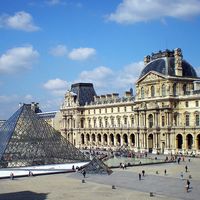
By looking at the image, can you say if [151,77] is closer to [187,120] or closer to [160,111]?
[160,111]

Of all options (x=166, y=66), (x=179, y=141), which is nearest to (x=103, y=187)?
(x=179, y=141)

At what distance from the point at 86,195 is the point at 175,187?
279 inches

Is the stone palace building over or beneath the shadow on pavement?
over

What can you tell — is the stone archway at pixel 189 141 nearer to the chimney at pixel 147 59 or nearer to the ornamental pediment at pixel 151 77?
the ornamental pediment at pixel 151 77

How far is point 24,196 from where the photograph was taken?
31812 mm

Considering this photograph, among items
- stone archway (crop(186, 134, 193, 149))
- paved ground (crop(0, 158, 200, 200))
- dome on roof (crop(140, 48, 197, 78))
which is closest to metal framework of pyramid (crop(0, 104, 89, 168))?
paved ground (crop(0, 158, 200, 200))

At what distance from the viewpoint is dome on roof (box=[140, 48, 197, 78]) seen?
71812mm

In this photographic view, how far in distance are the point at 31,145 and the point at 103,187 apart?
732 inches

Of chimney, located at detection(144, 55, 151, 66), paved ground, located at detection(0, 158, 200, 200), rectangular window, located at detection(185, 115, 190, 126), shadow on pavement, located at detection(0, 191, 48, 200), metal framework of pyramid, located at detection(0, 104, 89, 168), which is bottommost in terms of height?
shadow on pavement, located at detection(0, 191, 48, 200)

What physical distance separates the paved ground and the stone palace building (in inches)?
915

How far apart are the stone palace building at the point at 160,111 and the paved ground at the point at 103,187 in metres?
23.2

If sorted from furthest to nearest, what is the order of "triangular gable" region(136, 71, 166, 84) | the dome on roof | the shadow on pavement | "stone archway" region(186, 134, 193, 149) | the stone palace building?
the dome on roof < "triangular gable" region(136, 71, 166, 84) < the stone palace building < "stone archway" region(186, 134, 193, 149) < the shadow on pavement

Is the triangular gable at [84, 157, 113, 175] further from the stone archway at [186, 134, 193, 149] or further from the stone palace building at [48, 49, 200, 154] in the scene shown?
the stone archway at [186, 134, 193, 149]

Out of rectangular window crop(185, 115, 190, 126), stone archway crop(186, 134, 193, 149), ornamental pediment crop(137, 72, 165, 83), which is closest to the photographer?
stone archway crop(186, 134, 193, 149)
